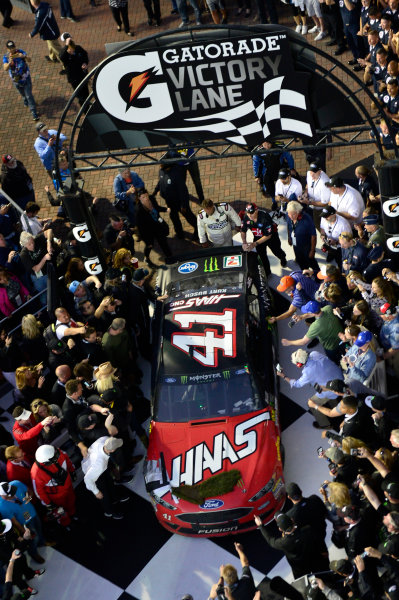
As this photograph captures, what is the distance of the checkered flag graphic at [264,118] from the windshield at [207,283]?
6.22ft

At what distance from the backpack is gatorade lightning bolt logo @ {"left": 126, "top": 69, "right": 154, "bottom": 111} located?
128 inches

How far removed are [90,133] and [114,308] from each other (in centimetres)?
243

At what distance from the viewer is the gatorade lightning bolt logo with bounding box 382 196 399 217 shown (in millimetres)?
10156

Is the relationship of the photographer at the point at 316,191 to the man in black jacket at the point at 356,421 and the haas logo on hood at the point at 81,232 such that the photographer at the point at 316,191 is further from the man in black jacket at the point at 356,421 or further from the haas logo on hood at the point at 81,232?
the man in black jacket at the point at 356,421

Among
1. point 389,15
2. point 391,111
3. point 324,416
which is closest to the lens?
point 324,416

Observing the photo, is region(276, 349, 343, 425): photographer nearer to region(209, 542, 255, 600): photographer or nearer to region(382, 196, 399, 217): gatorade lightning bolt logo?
region(382, 196, 399, 217): gatorade lightning bolt logo

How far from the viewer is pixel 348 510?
7.82 metres

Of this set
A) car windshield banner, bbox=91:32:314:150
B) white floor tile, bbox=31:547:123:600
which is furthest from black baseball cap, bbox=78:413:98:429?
car windshield banner, bbox=91:32:314:150

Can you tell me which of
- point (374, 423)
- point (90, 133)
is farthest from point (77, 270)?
point (374, 423)

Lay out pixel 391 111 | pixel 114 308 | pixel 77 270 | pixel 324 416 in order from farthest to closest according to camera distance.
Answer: pixel 391 111 < pixel 77 270 < pixel 114 308 < pixel 324 416

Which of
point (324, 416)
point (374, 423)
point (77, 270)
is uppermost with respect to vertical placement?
point (77, 270)

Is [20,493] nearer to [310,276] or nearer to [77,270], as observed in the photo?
[77,270]

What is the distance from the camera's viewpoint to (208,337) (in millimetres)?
10242

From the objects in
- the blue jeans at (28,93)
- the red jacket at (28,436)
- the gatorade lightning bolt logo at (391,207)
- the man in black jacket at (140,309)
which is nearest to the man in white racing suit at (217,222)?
the man in black jacket at (140,309)
